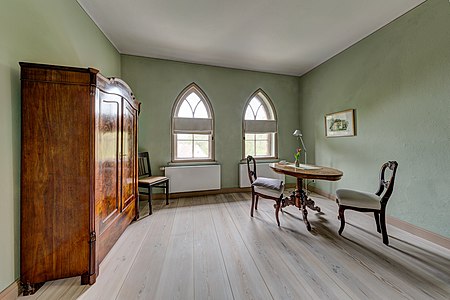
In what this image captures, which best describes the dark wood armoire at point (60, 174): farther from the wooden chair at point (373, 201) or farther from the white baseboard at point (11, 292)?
the wooden chair at point (373, 201)

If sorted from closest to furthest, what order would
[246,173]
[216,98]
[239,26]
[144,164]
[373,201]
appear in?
[373,201], [239,26], [144,164], [216,98], [246,173]

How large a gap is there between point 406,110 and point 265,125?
7.69ft

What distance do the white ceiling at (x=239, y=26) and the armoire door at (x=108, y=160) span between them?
129 cm

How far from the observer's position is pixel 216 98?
3.82 m

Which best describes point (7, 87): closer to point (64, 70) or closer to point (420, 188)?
point (64, 70)

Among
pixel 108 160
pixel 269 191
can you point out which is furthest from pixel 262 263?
pixel 108 160

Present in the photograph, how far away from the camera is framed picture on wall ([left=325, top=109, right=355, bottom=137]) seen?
3.01m

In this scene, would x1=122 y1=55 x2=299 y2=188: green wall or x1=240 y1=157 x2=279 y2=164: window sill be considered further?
x1=240 y1=157 x2=279 y2=164: window sill

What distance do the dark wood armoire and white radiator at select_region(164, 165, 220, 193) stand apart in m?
1.93

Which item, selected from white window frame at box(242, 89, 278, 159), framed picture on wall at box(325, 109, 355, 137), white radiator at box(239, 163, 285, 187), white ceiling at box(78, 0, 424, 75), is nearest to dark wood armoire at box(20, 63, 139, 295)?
white ceiling at box(78, 0, 424, 75)

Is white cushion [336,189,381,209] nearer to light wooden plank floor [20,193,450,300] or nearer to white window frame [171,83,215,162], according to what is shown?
light wooden plank floor [20,193,450,300]

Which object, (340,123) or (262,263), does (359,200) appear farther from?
(340,123)

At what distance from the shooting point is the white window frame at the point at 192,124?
142 inches

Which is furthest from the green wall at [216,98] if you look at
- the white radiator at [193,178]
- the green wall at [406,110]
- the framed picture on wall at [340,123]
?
the green wall at [406,110]
